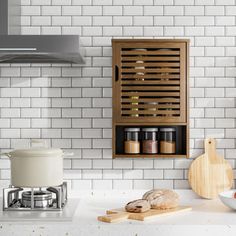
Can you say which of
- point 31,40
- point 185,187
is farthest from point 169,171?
point 31,40

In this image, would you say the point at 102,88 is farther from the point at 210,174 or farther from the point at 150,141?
the point at 210,174

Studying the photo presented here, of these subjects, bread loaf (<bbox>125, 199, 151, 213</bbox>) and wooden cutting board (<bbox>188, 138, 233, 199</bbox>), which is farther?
wooden cutting board (<bbox>188, 138, 233, 199</bbox>)

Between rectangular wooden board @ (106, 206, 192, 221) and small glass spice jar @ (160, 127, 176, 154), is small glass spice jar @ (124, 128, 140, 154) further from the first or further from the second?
rectangular wooden board @ (106, 206, 192, 221)

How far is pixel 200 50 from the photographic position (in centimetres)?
340

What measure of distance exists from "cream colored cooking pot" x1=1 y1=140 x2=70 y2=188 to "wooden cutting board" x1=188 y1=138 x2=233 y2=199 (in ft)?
3.31

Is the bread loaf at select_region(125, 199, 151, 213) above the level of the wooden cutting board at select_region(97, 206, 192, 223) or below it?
above

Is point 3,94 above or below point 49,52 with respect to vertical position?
below

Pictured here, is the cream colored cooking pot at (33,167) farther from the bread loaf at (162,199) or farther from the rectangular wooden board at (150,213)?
the bread loaf at (162,199)

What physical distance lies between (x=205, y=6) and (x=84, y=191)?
5.05ft

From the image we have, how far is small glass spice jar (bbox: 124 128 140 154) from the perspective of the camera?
322 cm

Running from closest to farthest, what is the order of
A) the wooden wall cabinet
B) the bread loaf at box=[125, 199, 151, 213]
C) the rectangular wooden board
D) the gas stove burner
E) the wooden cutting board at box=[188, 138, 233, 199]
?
1. the rectangular wooden board
2. the bread loaf at box=[125, 199, 151, 213]
3. the gas stove burner
4. the wooden wall cabinet
5. the wooden cutting board at box=[188, 138, 233, 199]

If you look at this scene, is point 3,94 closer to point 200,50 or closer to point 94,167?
point 94,167

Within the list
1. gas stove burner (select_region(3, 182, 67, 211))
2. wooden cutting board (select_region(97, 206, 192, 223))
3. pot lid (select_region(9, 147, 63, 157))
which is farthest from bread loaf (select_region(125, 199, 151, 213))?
pot lid (select_region(9, 147, 63, 157))

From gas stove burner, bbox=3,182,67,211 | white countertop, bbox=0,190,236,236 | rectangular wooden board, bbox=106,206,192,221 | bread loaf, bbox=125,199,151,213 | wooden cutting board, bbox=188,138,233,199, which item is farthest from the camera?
wooden cutting board, bbox=188,138,233,199
